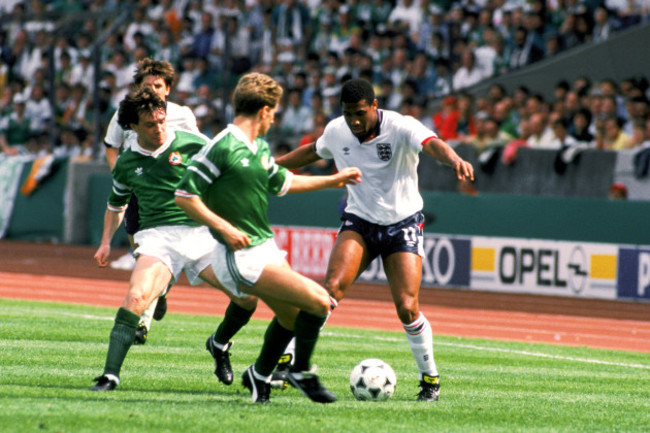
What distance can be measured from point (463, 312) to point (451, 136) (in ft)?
15.4

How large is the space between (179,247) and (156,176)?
58cm

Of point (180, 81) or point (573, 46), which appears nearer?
point (573, 46)

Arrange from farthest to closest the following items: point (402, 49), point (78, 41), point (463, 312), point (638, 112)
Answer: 1. point (78, 41)
2. point (402, 49)
3. point (638, 112)
4. point (463, 312)

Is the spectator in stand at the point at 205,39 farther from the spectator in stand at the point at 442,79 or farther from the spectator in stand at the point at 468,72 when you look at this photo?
the spectator in stand at the point at 468,72

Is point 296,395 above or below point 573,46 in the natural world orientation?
below

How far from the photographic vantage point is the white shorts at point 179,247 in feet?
26.6

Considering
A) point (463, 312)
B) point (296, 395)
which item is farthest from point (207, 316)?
point (296, 395)

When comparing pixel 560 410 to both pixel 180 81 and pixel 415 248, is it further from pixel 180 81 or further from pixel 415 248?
pixel 180 81

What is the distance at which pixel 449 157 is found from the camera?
7898 mm

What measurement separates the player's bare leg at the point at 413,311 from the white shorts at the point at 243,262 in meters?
1.23

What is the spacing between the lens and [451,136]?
2003cm

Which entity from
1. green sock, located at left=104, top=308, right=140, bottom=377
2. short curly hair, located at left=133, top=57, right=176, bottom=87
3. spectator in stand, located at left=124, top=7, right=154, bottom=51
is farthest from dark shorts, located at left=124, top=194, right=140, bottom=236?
spectator in stand, located at left=124, top=7, right=154, bottom=51

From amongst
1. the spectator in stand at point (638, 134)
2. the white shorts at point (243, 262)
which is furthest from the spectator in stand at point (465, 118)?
the white shorts at point (243, 262)

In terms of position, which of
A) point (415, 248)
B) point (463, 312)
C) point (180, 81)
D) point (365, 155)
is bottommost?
point (463, 312)
